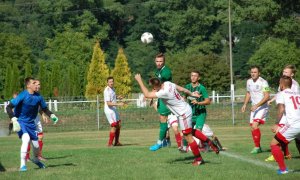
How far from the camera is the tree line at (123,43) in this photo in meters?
74.3

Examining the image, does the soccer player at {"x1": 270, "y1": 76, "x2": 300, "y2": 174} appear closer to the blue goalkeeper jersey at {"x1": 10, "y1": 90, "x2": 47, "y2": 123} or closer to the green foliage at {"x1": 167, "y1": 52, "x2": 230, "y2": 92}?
the blue goalkeeper jersey at {"x1": 10, "y1": 90, "x2": 47, "y2": 123}

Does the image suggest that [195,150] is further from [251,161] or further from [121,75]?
[121,75]

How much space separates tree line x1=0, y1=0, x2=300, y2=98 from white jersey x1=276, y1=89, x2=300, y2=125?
55256 mm

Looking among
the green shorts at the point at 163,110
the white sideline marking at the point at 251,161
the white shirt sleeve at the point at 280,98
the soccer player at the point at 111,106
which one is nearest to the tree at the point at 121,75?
the soccer player at the point at 111,106

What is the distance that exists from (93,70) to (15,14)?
4976 centimetres

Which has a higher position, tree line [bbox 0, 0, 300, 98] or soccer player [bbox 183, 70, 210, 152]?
tree line [bbox 0, 0, 300, 98]

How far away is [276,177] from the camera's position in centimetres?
1287

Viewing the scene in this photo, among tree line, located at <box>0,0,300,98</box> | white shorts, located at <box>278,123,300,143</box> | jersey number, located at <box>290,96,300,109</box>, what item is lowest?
white shorts, located at <box>278,123,300,143</box>

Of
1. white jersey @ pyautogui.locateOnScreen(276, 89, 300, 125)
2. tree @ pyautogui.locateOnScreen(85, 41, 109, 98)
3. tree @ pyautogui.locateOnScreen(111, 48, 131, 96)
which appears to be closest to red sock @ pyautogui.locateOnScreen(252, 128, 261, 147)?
white jersey @ pyautogui.locateOnScreen(276, 89, 300, 125)

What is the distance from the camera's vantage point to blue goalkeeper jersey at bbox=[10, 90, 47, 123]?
15.7 m

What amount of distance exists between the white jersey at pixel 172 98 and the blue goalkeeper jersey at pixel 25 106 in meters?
2.60

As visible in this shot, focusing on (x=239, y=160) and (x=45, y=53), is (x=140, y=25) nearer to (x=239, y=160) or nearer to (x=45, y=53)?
(x=45, y=53)

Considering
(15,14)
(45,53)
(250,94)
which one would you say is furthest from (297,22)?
(15,14)

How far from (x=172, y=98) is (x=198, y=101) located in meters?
3.14
